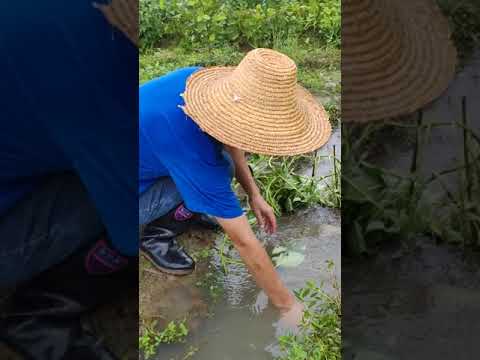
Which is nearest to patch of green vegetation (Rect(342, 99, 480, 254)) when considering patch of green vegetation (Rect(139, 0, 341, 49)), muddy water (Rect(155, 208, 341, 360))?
muddy water (Rect(155, 208, 341, 360))

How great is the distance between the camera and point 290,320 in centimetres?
185

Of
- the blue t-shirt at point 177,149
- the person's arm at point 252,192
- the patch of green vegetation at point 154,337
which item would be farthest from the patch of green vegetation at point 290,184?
the patch of green vegetation at point 154,337

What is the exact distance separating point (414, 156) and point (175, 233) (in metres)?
0.79

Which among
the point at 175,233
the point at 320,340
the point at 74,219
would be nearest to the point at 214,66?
the point at 175,233

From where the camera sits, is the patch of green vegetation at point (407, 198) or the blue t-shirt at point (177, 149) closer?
the blue t-shirt at point (177, 149)

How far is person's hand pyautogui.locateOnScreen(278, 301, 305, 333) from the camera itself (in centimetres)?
184

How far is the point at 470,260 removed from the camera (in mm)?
1958

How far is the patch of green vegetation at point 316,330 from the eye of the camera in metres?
1.81

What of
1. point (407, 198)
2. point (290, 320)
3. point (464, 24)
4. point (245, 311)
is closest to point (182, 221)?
point (245, 311)

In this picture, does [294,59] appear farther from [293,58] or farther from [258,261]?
[258,261]

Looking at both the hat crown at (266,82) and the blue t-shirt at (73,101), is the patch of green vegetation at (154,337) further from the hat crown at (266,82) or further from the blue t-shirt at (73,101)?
the hat crown at (266,82)

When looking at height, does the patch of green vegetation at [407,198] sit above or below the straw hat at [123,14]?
below

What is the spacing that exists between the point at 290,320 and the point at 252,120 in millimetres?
616

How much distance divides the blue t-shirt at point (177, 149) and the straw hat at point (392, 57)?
433mm
